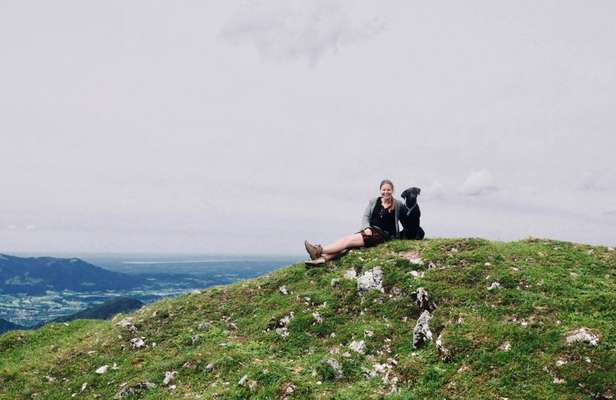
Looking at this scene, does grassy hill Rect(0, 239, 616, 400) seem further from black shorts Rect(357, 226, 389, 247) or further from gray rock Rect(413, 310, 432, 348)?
black shorts Rect(357, 226, 389, 247)

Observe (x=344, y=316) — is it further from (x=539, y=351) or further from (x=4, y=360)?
(x=4, y=360)

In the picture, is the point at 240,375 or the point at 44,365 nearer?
the point at 240,375

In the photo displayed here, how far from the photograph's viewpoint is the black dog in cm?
1969

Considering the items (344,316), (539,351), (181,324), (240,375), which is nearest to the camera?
(539,351)

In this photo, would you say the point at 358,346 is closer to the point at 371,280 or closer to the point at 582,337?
the point at 371,280

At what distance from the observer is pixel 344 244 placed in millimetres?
20312

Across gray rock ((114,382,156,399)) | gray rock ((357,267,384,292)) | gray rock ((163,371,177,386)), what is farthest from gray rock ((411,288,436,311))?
gray rock ((114,382,156,399))

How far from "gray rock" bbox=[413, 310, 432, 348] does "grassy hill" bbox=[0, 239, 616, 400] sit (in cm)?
19

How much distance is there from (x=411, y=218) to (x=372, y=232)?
1962mm

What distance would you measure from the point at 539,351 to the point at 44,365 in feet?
56.8

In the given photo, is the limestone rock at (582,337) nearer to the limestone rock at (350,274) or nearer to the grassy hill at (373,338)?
the grassy hill at (373,338)

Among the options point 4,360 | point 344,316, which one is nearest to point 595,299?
point 344,316

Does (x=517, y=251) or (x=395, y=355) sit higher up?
(x=517, y=251)

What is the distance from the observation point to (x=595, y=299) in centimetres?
1343
